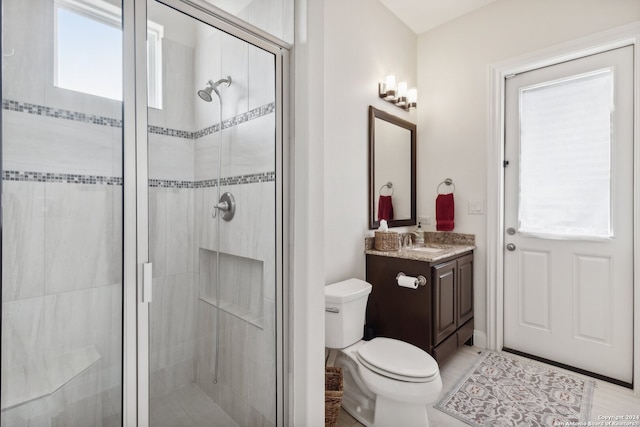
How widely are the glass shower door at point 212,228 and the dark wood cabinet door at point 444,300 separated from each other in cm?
110

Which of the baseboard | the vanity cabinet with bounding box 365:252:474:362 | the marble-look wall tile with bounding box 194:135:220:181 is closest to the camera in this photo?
the marble-look wall tile with bounding box 194:135:220:181

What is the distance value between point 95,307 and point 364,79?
2.19 meters

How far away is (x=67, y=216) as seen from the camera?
3.65 feet

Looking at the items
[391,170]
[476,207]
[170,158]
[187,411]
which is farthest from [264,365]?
Answer: [476,207]

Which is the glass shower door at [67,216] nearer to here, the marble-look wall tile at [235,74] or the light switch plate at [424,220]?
the marble-look wall tile at [235,74]

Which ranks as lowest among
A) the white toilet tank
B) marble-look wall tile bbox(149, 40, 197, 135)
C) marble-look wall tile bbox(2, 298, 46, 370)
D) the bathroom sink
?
the white toilet tank

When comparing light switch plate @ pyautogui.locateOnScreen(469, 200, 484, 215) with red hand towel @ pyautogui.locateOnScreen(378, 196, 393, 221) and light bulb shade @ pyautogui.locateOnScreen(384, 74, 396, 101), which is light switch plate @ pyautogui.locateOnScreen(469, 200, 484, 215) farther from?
light bulb shade @ pyautogui.locateOnScreen(384, 74, 396, 101)

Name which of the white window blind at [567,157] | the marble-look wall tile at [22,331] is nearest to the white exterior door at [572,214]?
the white window blind at [567,157]

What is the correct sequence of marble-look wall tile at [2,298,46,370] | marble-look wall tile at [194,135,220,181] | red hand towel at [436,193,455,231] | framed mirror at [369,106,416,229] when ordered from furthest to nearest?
1. red hand towel at [436,193,455,231]
2. framed mirror at [369,106,416,229]
3. marble-look wall tile at [194,135,220,181]
4. marble-look wall tile at [2,298,46,370]

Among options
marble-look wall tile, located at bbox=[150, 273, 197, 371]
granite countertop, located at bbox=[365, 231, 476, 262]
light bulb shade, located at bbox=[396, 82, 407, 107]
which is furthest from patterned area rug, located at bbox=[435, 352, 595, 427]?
light bulb shade, located at bbox=[396, 82, 407, 107]

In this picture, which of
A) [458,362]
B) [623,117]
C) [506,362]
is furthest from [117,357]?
[623,117]

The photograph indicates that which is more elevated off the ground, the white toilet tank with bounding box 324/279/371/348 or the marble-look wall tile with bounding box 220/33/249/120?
the marble-look wall tile with bounding box 220/33/249/120

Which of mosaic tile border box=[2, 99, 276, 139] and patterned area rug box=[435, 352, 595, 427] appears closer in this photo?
mosaic tile border box=[2, 99, 276, 139]

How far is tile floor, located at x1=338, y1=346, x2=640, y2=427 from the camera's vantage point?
1749 millimetres
